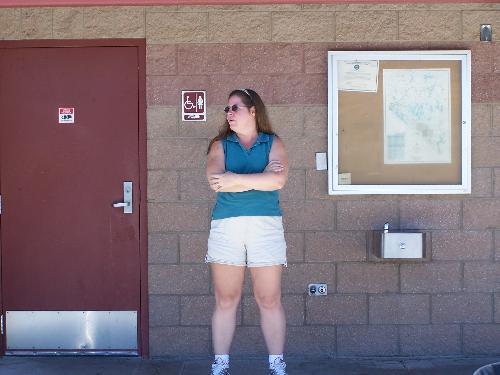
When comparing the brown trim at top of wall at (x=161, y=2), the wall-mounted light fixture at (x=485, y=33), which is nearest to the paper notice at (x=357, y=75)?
Answer: the brown trim at top of wall at (x=161, y=2)

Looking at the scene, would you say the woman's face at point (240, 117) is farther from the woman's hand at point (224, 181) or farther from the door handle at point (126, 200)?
the door handle at point (126, 200)

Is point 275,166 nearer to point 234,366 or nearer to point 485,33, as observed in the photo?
point 234,366

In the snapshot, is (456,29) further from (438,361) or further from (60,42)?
(60,42)

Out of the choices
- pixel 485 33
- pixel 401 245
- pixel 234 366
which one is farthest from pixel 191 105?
pixel 485 33

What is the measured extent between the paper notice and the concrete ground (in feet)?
6.48

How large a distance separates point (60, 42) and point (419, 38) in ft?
8.51

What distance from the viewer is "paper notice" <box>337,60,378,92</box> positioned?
204 inches

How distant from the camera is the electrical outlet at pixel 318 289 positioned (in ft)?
17.2

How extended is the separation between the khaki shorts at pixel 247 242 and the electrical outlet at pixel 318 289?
1.14 meters

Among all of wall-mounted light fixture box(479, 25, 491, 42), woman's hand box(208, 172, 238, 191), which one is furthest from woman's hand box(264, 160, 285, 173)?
wall-mounted light fixture box(479, 25, 491, 42)

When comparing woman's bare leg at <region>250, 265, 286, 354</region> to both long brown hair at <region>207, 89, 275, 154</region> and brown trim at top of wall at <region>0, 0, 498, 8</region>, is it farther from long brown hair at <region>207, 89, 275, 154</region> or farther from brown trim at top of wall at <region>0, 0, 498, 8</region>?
brown trim at top of wall at <region>0, 0, 498, 8</region>

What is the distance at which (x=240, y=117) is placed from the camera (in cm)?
420

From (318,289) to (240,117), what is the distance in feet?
5.37

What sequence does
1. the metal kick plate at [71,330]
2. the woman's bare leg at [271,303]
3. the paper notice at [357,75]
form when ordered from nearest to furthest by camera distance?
the woman's bare leg at [271,303] → the paper notice at [357,75] → the metal kick plate at [71,330]
